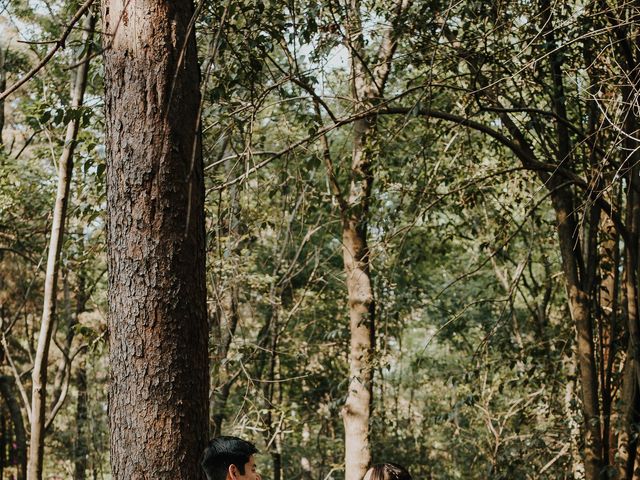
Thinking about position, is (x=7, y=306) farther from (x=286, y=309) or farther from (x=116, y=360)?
(x=116, y=360)

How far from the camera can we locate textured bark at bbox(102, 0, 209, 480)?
294 cm

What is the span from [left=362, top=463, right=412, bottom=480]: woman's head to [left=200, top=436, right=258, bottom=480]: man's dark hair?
53cm

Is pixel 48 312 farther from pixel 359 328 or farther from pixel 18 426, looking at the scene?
pixel 18 426

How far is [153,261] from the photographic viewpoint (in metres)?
2.98

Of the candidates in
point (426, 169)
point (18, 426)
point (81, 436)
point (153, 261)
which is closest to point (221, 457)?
point (153, 261)

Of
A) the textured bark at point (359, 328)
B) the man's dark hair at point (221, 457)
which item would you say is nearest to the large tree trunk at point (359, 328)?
the textured bark at point (359, 328)

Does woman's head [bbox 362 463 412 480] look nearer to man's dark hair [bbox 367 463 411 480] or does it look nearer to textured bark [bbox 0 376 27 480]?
man's dark hair [bbox 367 463 411 480]

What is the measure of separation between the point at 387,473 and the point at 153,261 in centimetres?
124

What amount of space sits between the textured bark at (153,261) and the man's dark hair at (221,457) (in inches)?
1.5

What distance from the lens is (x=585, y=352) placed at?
620cm

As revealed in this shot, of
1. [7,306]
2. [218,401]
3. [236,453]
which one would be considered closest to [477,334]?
[218,401]

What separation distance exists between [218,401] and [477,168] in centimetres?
826

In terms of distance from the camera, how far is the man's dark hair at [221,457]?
9.89ft

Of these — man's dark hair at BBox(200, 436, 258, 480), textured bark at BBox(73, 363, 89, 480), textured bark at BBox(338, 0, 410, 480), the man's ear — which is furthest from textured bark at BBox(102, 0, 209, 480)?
textured bark at BBox(73, 363, 89, 480)
